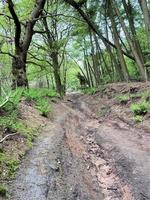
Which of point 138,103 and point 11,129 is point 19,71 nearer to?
point 138,103

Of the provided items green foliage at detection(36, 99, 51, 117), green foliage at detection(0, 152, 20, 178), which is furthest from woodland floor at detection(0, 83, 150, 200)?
green foliage at detection(36, 99, 51, 117)

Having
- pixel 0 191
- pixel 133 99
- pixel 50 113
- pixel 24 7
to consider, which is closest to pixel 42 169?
pixel 0 191

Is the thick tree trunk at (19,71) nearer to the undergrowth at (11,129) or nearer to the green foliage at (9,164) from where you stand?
the undergrowth at (11,129)

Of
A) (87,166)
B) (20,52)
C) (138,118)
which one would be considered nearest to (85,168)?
(87,166)

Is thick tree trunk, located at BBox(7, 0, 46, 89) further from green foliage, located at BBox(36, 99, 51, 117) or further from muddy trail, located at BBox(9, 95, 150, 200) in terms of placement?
muddy trail, located at BBox(9, 95, 150, 200)

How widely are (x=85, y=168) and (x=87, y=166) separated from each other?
225 millimetres

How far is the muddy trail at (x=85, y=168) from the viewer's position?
15.0 feet

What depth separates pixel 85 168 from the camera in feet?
20.5

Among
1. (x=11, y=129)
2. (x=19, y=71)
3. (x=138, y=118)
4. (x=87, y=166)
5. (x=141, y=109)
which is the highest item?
(x=19, y=71)

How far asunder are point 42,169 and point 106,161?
222 centimetres

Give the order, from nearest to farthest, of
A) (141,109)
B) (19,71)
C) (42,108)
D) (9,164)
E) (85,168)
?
(9,164) → (85,168) → (141,109) → (42,108) → (19,71)

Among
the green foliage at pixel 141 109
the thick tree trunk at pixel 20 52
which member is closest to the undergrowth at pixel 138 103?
the green foliage at pixel 141 109

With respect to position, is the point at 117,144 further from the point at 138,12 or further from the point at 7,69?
the point at 7,69

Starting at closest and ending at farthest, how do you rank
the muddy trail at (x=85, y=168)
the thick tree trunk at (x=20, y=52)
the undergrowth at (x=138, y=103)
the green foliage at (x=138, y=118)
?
the muddy trail at (x=85, y=168), the green foliage at (x=138, y=118), the undergrowth at (x=138, y=103), the thick tree trunk at (x=20, y=52)
